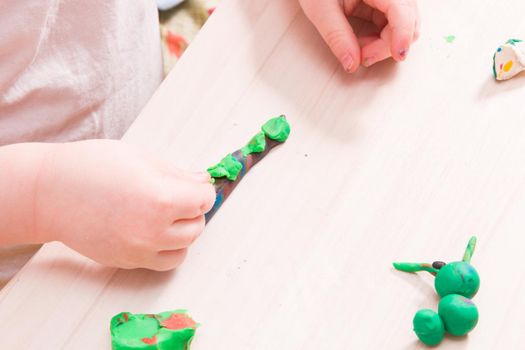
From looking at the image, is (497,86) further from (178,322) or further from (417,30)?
(178,322)

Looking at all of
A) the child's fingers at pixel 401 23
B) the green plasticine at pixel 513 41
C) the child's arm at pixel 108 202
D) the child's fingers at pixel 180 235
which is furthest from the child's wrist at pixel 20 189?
the green plasticine at pixel 513 41

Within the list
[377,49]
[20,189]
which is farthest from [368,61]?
[20,189]

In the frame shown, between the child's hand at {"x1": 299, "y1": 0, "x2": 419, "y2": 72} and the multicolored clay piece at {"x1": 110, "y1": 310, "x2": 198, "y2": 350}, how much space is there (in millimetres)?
278

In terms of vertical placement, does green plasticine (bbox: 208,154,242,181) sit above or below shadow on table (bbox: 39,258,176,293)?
above

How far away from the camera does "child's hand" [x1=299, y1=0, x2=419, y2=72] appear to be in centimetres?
60

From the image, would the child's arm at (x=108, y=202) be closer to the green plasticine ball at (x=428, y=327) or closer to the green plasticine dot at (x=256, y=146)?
the green plasticine dot at (x=256, y=146)

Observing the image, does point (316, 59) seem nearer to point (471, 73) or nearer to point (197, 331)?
point (471, 73)

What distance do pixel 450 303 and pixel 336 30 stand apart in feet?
0.91

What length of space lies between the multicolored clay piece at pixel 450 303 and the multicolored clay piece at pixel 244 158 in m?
0.15

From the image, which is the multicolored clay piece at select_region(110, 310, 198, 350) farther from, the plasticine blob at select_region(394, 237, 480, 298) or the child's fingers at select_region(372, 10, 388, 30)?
the child's fingers at select_region(372, 10, 388, 30)

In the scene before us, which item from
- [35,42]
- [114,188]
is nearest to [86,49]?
[35,42]

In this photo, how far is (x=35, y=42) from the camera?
0.66m

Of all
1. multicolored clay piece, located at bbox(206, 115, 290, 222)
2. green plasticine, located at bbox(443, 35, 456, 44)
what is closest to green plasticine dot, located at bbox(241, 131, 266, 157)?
multicolored clay piece, located at bbox(206, 115, 290, 222)

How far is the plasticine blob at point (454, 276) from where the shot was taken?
482mm
